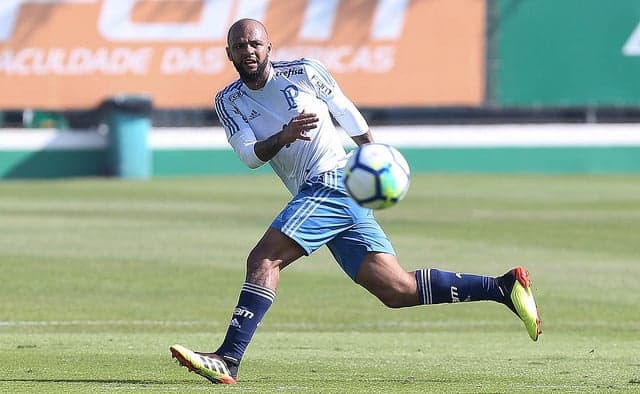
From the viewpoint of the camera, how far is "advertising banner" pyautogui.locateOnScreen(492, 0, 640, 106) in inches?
1272

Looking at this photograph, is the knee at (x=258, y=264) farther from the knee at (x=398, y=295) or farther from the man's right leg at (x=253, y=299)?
the knee at (x=398, y=295)

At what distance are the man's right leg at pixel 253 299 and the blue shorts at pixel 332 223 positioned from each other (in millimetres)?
90

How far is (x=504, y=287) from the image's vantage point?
927cm

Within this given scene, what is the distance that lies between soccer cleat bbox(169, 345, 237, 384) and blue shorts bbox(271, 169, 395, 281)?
796 millimetres

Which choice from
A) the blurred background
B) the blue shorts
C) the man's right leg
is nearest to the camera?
the man's right leg

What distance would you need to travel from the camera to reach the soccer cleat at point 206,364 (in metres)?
8.48

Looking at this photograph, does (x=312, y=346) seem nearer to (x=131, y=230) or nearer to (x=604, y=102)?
(x=131, y=230)

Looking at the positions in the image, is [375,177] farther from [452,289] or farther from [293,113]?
[452,289]

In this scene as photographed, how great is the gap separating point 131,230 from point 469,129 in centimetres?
1375

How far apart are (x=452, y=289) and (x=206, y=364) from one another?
5.14 ft

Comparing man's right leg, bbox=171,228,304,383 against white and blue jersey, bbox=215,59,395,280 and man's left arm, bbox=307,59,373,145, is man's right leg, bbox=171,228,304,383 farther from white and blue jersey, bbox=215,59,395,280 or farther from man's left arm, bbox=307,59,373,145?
man's left arm, bbox=307,59,373,145

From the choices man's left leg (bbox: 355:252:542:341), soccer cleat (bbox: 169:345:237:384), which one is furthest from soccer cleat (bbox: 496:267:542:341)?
soccer cleat (bbox: 169:345:237:384)

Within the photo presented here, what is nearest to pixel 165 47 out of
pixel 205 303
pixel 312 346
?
pixel 205 303

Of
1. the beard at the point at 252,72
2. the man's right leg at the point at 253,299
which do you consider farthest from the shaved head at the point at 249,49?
the man's right leg at the point at 253,299
